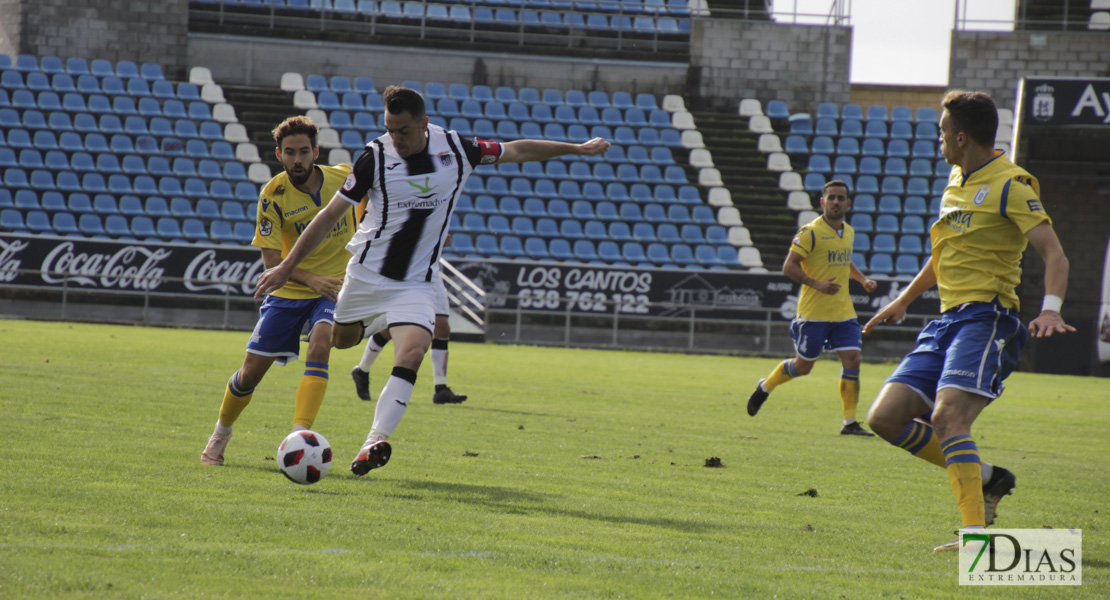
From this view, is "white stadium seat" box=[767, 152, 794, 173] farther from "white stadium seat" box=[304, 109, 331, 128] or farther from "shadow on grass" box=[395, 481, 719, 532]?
"shadow on grass" box=[395, 481, 719, 532]

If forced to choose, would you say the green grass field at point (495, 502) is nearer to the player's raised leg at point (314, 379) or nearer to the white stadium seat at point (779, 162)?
the player's raised leg at point (314, 379)

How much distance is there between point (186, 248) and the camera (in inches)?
872

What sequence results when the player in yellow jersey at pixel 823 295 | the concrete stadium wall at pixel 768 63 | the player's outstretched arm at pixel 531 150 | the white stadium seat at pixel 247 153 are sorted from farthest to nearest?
the concrete stadium wall at pixel 768 63
the white stadium seat at pixel 247 153
the player in yellow jersey at pixel 823 295
the player's outstretched arm at pixel 531 150

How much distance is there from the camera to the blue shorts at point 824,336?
10.5 m

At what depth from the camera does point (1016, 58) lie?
27.4 meters

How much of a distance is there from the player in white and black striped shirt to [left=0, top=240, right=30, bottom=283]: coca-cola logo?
18.6 meters

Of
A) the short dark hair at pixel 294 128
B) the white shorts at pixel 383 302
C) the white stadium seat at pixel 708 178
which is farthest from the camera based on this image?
the white stadium seat at pixel 708 178

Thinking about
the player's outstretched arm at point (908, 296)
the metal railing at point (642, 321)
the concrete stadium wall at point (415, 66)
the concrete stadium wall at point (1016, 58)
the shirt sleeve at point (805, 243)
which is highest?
the concrete stadium wall at point (1016, 58)

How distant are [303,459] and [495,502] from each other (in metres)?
0.96

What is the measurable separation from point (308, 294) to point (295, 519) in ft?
7.52

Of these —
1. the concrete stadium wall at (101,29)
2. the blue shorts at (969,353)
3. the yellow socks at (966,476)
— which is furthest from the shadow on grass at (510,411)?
the concrete stadium wall at (101,29)

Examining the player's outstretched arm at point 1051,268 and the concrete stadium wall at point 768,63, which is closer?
the player's outstretched arm at point 1051,268

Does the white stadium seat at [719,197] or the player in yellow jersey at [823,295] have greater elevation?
the white stadium seat at [719,197]

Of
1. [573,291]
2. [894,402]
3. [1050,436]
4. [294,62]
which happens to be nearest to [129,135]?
[294,62]
